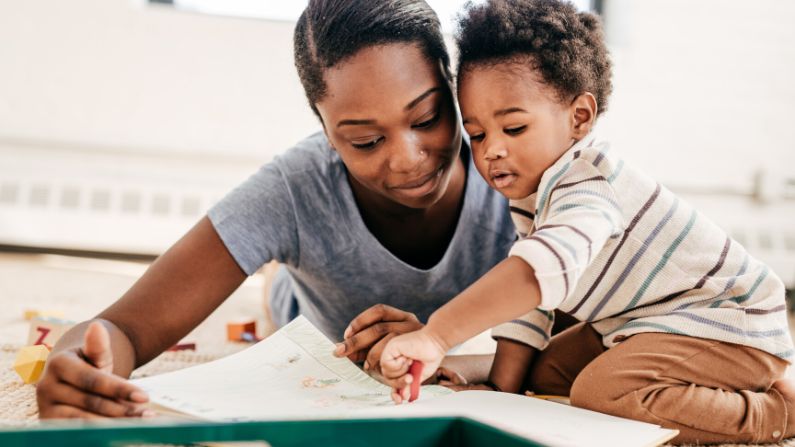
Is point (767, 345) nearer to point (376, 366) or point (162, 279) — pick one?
point (376, 366)

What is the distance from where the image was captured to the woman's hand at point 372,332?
93 cm

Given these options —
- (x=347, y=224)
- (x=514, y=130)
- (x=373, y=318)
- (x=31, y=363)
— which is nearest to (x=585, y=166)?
(x=514, y=130)

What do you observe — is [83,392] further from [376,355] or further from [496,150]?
[496,150]

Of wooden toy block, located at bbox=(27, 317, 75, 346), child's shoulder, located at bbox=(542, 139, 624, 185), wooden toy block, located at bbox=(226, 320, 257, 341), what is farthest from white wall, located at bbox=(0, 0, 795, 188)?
Result: child's shoulder, located at bbox=(542, 139, 624, 185)

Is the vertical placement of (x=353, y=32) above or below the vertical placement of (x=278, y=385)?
above

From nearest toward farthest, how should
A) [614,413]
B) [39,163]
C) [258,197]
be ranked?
[614,413], [258,197], [39,163]

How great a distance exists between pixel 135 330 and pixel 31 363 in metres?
0.17

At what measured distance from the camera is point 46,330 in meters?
1.23

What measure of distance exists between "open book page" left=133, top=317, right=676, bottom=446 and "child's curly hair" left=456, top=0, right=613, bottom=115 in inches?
14.8

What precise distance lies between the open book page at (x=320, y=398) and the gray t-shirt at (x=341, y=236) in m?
0.20

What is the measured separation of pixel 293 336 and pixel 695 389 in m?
0.47

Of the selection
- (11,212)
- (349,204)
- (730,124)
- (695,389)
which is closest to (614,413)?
(695,389)

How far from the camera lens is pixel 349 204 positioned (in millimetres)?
1182

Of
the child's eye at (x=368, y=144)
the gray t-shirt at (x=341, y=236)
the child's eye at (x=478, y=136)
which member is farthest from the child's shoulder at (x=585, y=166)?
the gray t-shirt at (x=341, y=236)
